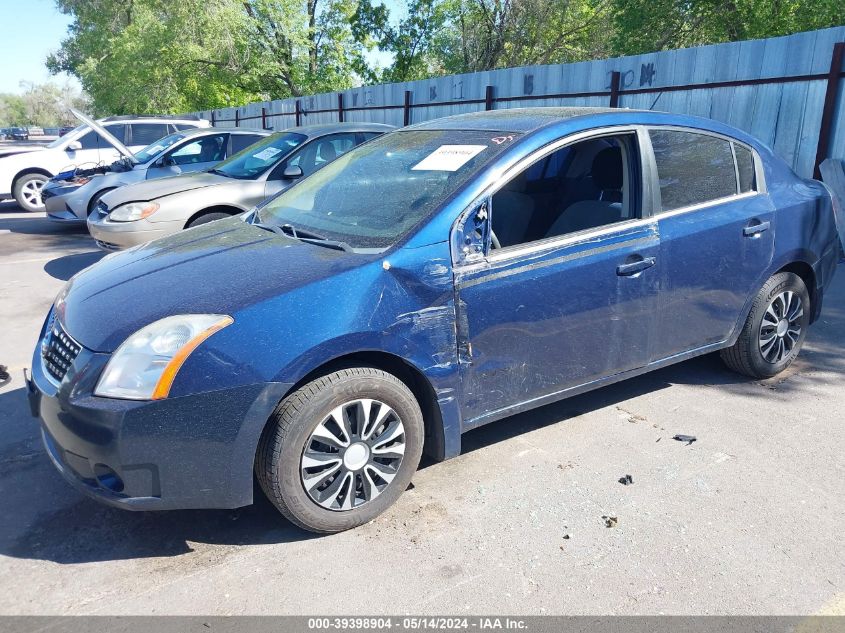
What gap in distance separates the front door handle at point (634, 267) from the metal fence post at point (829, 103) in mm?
5292

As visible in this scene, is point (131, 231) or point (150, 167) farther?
point (150, 167)

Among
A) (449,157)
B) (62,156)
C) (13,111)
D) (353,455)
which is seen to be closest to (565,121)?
(449,157)

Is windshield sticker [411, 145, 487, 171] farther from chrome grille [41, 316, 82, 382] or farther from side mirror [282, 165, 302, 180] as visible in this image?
side mirror [282, 165, 302, 180]

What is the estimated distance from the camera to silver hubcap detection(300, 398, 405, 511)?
2779mm

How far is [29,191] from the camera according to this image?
1312cm

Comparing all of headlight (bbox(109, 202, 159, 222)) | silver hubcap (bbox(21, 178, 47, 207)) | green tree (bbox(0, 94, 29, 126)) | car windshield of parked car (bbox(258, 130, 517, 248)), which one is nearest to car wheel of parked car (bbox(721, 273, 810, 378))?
Result: car windshield of parked car (bbox(258, 130, 517, 248))

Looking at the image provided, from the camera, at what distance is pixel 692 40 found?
22.6 meters

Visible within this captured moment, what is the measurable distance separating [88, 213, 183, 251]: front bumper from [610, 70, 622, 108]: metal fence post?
6.33m

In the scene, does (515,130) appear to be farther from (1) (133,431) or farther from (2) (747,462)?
(1) (133,431)

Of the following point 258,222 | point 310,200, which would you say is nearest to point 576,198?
point 310,200

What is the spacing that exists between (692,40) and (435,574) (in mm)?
24060

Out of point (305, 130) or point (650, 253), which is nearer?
point (650, 253)

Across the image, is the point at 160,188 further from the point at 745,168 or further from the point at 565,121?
the point at 745,168

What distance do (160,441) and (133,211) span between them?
5.14 m
